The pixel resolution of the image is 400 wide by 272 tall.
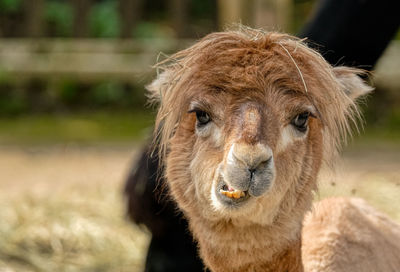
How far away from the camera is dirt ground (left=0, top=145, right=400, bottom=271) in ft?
17.6

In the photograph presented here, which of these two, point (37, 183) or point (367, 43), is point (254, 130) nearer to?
point (367, 43)

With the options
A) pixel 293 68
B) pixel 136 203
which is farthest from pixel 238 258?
pixel 136 203

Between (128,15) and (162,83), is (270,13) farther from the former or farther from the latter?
(162,83)

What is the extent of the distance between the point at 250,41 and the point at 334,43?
1.28m

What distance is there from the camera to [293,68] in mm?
3076

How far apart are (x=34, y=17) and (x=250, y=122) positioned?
767 cm

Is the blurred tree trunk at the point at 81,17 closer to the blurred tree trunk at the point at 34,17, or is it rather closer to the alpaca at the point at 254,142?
the blurred tree trunk at the point at 34,17

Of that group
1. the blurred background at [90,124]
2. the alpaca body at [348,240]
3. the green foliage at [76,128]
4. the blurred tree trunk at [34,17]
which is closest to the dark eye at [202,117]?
the alpaca body at [348,240]

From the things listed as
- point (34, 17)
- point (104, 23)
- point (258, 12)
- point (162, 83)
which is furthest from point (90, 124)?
point (162, 83)

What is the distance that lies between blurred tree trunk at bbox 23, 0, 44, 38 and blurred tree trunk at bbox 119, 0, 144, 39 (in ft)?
3.81

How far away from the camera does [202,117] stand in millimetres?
3064

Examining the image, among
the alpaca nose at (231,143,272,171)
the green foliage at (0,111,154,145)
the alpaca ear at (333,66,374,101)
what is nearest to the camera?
the alpaca nose at (231,143,272,171)

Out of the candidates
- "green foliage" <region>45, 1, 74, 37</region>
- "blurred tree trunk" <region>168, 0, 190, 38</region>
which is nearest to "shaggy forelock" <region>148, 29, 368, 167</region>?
"blurred tree trunk" <region>168, 0, 190, 38</region>

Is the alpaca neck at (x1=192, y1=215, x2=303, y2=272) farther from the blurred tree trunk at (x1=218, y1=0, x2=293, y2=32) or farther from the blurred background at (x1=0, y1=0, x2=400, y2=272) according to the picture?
the blurred tree trunk at (x1=218, y1=0, x2=293, y2=32)
